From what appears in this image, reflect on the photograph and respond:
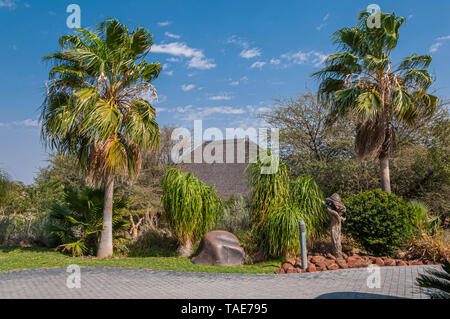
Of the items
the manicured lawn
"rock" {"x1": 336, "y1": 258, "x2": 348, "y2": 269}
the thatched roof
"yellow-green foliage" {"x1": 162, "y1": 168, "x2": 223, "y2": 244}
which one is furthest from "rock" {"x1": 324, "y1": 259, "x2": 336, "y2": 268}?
the thatched roof

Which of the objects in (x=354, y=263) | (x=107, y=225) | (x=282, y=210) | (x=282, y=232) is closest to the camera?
(x=354, y=263)

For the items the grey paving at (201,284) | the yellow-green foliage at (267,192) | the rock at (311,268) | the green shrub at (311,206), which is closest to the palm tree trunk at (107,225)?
the grey paving at (201,284)

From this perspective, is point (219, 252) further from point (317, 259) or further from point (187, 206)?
point (317, 259)

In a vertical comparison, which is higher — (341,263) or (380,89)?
(380,89)

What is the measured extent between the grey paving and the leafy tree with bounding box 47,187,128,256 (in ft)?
9.89

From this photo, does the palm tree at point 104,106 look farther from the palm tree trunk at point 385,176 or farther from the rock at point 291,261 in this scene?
the palm tree trunk at point 385,176

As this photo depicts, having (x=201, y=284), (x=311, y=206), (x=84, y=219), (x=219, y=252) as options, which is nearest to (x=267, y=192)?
(x=311, y=206)

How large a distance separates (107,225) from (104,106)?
12.7ft

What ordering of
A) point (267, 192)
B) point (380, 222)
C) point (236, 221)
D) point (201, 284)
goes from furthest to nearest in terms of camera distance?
point (236, 221) < point (267, 192) < point (380, 222) < point (201, 284)

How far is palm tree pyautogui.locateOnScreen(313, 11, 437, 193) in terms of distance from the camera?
37.7 feet

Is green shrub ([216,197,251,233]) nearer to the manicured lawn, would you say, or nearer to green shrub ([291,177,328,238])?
green shrub ([291,177,328,238])

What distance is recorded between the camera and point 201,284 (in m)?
7.05

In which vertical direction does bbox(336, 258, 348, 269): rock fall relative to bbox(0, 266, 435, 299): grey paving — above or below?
above

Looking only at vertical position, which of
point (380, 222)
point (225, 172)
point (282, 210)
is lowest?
point (380, 222)
